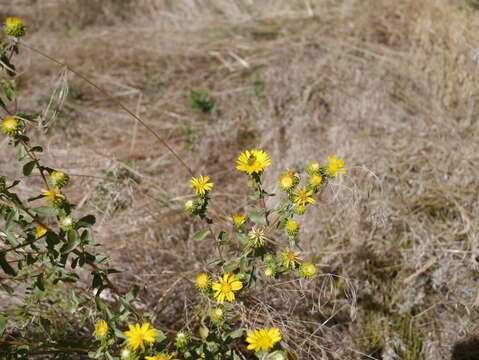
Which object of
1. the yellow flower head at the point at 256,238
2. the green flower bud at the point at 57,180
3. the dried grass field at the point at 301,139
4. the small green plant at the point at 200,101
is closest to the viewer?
the green flower bud at the point at 57,180

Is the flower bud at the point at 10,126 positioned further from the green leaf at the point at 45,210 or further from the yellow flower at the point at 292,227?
the yellow flower at the point at 292,227

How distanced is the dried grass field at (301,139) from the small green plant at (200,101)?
61 millimetres

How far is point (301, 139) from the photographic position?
2582mm

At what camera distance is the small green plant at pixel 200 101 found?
2.92 m

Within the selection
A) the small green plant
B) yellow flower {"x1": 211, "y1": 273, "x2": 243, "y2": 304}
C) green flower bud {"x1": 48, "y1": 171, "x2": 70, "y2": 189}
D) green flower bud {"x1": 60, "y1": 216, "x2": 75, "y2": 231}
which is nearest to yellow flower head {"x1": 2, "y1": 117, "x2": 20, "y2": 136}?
green flower bud {"x1": 48, "y1": 171, "x2": 70, "y2": 189}

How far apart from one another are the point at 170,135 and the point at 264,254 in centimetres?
170

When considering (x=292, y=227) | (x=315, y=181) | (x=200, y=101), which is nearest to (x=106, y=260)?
(x=292, y=227)

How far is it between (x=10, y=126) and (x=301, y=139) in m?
1.78

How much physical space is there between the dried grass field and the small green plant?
0.06 metres

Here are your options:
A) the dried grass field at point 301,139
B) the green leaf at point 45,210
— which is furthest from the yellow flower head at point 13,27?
the green leaf at point 45,210

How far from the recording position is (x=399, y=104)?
9.21 ft

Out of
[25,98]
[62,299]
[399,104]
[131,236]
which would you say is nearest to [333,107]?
[399,104]

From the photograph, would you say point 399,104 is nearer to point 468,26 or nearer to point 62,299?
point 468,26

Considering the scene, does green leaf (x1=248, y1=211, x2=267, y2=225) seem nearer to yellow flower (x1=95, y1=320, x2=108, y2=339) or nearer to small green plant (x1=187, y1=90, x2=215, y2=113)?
yellow flower (x1=95, y1=320, x2=108, y2=339)
